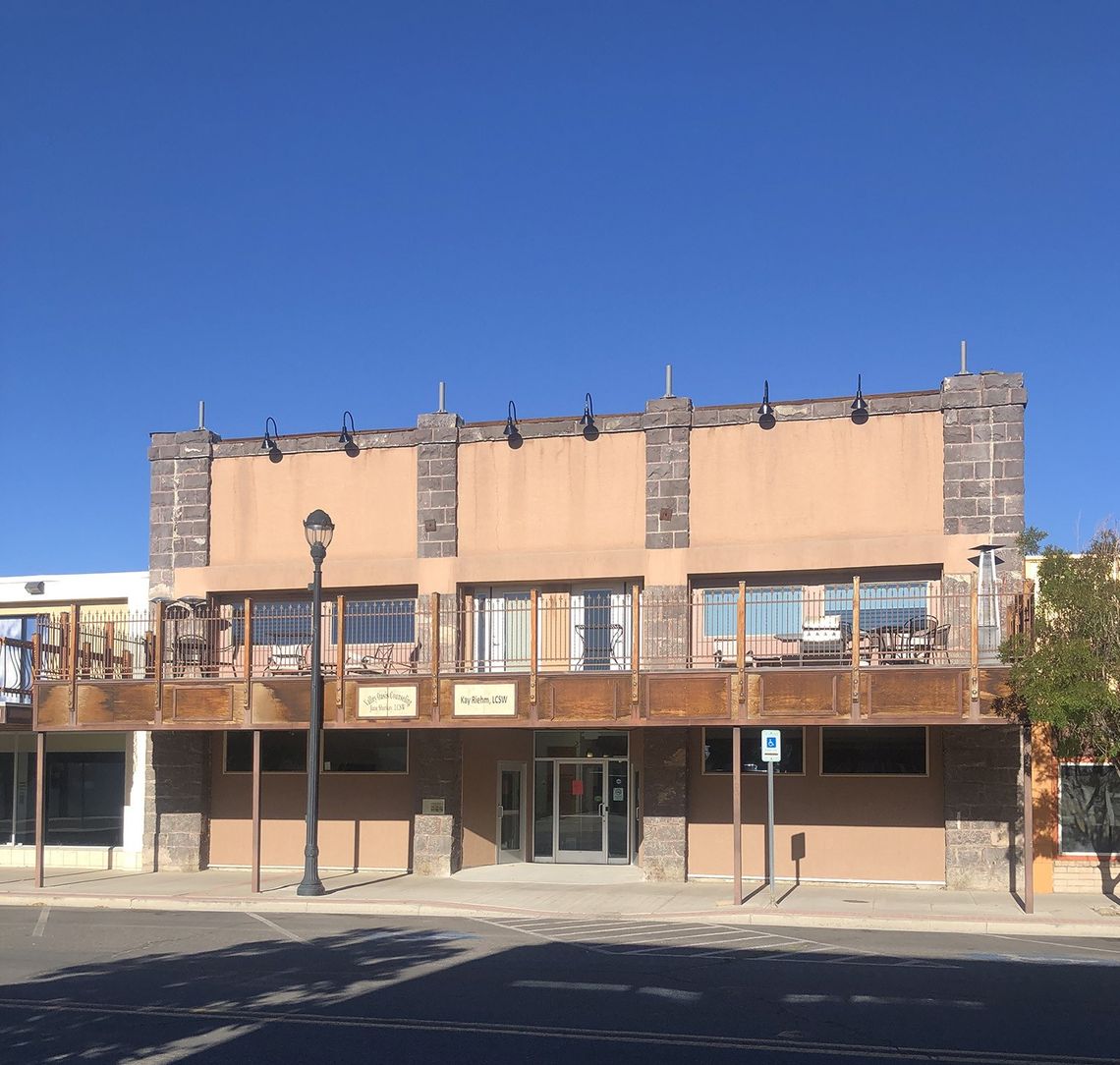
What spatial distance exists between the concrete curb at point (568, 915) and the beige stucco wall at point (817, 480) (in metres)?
7.31

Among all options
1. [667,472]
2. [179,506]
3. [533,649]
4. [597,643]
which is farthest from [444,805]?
[179,506]

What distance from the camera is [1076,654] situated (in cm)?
1842

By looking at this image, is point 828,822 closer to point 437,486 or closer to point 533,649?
point 533,649

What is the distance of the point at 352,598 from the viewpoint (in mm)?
26625

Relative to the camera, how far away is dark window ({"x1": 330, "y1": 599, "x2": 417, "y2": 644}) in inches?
999

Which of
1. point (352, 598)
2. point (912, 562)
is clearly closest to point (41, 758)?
point (352, 598)

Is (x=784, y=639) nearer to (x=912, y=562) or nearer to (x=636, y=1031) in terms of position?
(x=912, y=562)

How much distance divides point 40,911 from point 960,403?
1703 cm

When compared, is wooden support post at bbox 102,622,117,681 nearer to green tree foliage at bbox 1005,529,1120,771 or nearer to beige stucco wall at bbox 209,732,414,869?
beige stucco wall at bbox 209,732,414,869

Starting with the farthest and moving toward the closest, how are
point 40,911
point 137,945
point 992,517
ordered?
point 992,517 < point 40,911 < point 137,945

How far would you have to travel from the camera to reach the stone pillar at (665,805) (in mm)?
23719

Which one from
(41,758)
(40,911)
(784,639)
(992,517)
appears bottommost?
(40,911)

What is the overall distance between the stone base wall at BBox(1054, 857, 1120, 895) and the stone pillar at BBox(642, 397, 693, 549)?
8273 millimetres

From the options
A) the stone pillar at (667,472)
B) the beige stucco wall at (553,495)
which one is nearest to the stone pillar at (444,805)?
the beige stucco wall at (553,495)
